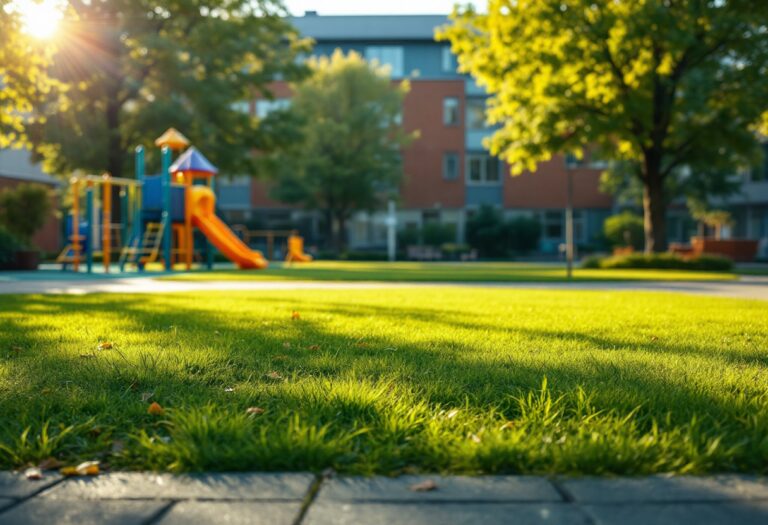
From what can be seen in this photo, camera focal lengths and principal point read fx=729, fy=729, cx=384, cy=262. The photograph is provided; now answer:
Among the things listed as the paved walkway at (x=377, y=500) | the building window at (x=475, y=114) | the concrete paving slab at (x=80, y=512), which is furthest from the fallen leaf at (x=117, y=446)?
the building window at (x=475, y=114)

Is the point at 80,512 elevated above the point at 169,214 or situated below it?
below

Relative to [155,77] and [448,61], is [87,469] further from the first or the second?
[448,61]

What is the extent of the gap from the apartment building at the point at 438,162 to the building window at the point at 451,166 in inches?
2.8

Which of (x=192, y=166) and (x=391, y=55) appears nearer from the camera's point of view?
(x=192, y=166)

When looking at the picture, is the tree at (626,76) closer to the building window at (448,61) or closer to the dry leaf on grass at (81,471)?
the dry leaf on grass at (81,471)

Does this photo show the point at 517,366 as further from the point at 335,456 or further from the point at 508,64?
the point at 508,64

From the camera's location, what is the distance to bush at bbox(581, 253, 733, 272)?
79.1ft

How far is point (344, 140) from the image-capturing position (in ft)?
136

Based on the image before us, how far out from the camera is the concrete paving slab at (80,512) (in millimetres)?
2398

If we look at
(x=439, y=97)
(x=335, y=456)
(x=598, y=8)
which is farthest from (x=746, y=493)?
(x=439, y=97)

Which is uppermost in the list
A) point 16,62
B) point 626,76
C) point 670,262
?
point 626,76

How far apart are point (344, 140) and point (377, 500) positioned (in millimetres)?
39804

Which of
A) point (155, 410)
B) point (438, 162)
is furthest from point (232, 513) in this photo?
point (438, 162)

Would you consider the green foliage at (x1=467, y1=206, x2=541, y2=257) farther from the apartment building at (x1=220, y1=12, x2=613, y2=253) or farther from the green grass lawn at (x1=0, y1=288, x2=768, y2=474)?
the green grass lawn at (x1=0, y1=288, x2=768, y2=474)
